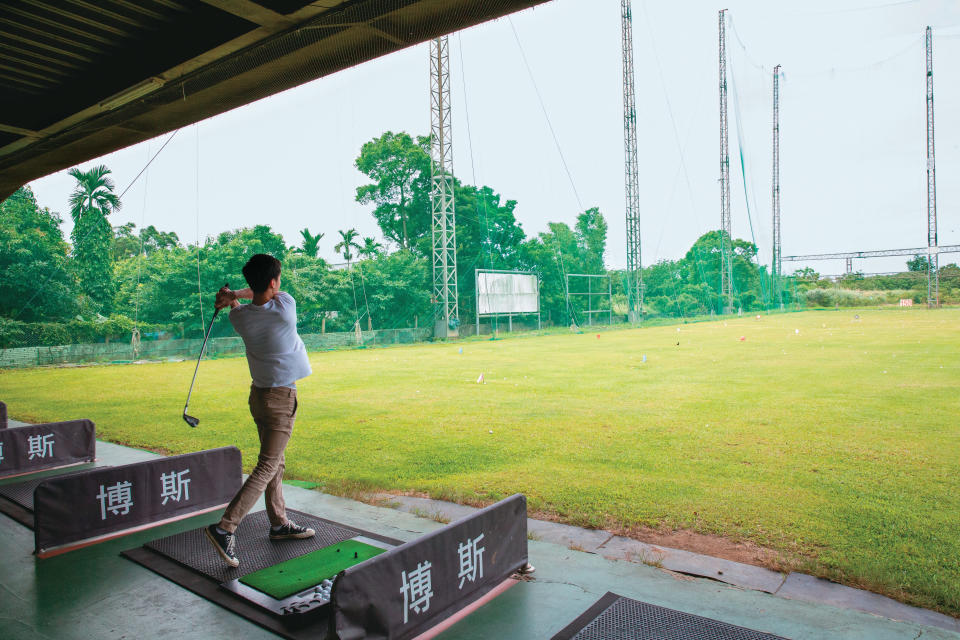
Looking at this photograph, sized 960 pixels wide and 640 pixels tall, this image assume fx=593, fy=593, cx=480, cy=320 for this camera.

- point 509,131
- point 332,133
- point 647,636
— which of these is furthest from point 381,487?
point 509,131

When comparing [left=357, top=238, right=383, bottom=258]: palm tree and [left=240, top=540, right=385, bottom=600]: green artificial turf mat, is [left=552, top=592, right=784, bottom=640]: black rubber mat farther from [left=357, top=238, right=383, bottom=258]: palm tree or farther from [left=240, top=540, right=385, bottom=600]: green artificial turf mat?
[left=357, top=238, right=383, bottom=258]: palm tree

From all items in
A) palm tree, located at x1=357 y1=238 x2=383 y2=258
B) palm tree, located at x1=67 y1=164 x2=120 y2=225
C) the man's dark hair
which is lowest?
the man's dark hair

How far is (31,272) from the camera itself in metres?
20.6

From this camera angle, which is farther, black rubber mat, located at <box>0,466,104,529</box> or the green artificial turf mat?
black rubber mat, located at <box>0,466,104,529</box>

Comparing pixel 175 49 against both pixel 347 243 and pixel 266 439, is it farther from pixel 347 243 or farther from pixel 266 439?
pixel 347 243

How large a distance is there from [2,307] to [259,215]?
1289 cm

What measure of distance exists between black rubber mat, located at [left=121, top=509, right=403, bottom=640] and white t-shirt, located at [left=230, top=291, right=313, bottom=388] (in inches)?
38.6

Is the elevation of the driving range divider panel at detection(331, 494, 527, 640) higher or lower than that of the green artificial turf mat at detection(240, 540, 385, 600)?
higher

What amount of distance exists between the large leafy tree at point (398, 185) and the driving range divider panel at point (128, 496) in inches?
1359

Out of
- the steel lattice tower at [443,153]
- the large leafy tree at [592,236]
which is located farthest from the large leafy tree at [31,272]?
the large leafy tree at [592,236]

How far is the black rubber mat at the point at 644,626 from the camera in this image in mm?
2410

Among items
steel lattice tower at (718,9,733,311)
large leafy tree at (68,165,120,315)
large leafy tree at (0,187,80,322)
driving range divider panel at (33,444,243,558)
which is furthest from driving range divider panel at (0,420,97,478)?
steel lattice tower at (718,9,733,311)

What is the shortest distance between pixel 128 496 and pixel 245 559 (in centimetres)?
110

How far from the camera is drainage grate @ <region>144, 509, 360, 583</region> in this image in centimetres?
316
